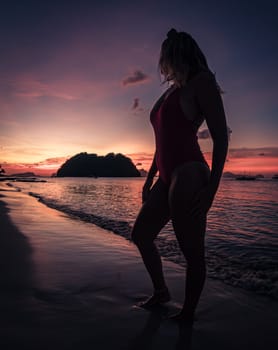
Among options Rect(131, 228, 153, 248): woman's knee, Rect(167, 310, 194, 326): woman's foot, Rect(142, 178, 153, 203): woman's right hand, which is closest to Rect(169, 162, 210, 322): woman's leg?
Rect(167, 310, 194, 326): woman's foot

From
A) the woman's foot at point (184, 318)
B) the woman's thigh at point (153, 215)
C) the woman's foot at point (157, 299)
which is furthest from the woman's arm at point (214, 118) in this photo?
the woman's foot at point (157, 299)

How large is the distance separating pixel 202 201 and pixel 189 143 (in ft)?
1.52

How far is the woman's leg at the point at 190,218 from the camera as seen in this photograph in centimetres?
212

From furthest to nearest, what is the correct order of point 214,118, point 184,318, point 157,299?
point 157,299 → point 184,318 → point 214,118

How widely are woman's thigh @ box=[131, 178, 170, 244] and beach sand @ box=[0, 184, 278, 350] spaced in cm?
69

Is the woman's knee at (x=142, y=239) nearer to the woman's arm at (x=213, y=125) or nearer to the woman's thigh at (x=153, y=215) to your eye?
the woman's thigh at (x=153, y=215)

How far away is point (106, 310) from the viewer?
8.17 ft

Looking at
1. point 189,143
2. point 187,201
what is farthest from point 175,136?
point 187,201

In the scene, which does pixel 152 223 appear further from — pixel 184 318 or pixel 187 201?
pixel 184 318

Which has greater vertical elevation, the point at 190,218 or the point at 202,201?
the point at 202,201

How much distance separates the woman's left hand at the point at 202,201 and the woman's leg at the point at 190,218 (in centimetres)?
3

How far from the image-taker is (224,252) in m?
5.87

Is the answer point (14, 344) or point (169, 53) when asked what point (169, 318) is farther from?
point (169, 53)

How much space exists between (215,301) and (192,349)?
1092 mm
